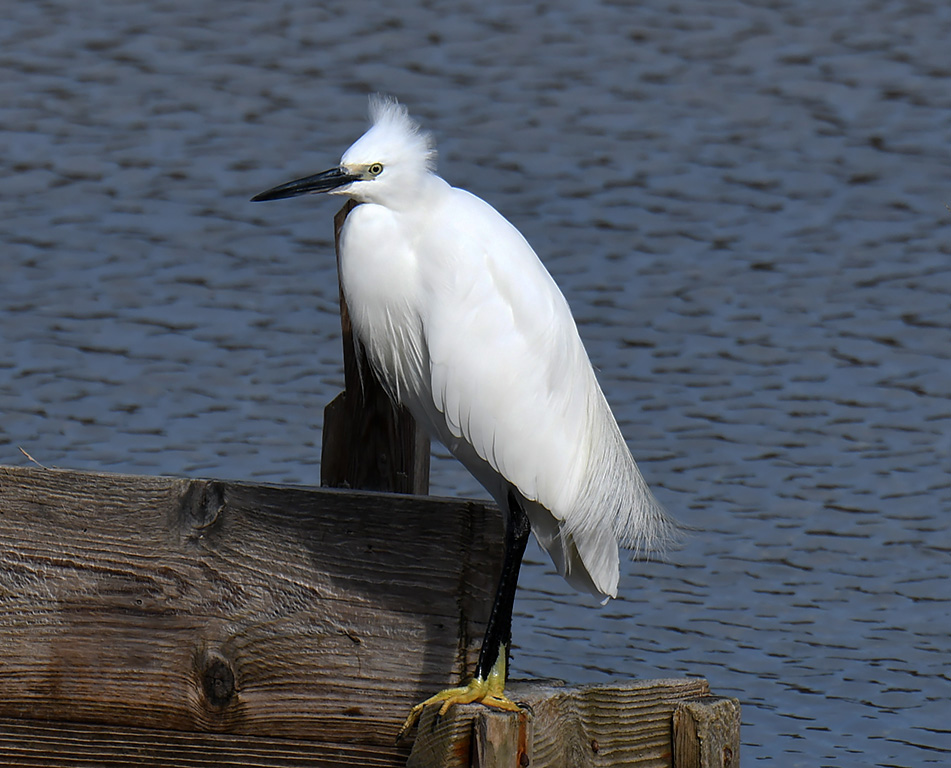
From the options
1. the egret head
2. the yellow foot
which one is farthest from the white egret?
the yellow foot

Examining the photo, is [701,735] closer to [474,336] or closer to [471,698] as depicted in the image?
[471,698]

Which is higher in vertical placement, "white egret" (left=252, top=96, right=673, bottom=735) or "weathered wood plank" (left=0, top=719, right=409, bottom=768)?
"white egret" (left=252, top=96, right=673, bottom=735)

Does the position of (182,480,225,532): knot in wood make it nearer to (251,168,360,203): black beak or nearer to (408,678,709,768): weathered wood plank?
(408,678,709,768): weathered wood plank

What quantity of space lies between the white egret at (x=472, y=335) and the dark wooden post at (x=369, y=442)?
0.06 m

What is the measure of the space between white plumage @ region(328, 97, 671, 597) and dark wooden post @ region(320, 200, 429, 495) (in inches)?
3.2

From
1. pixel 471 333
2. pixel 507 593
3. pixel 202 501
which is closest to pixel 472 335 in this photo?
pixel 471 333

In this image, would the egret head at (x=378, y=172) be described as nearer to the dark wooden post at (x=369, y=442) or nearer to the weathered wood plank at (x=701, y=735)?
the dark wooden post at (x=369, y=442)

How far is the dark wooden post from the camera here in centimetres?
245

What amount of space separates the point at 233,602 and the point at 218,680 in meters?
0.12

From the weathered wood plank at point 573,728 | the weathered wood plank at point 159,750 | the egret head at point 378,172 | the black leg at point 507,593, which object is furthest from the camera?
the egret head at point 378,172

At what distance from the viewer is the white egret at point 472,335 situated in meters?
2.64

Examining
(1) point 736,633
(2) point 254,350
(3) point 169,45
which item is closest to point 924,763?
(1) point 736,633

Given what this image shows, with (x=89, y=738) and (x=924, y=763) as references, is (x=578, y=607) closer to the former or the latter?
(x=924, y=763)

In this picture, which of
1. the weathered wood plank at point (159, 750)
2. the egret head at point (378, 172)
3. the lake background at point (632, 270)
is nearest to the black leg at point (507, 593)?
the weathered wood plank at point (159, 750)
